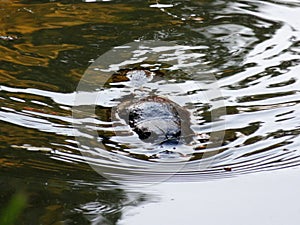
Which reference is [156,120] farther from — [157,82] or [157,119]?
[157,82]

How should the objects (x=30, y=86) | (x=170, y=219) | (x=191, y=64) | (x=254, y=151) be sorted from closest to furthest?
1. (x=170, y=219)
2. (x=254, y=151)
3. (x=30, y=86)
4. (x=191, y=64)

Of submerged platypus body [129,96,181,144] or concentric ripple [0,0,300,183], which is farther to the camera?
submerged platypus body [129,96,181,144]

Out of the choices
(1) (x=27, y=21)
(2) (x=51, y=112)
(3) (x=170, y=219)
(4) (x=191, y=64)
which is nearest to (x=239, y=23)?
(4) (x=191, y=64)

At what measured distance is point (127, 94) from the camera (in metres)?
3.47

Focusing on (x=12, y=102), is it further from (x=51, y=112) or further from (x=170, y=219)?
(x=170, y=219)

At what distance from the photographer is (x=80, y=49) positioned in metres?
3.98

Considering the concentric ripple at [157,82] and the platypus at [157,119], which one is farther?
the platypus at [157,119]

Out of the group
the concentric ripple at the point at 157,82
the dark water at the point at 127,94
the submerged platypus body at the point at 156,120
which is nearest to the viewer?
the dark water at the point at 127,94

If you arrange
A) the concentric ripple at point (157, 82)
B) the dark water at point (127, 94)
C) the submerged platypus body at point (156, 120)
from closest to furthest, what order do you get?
1. the dark water at point (127, 94)
2. the concentric ripple at point (157, 82)
3. the submerged platypus body at point (156, 120)

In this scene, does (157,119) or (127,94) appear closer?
(157,119)

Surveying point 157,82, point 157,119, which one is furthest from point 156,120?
point 157,82

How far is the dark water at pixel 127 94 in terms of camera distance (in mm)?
2320

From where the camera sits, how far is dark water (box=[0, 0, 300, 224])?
232 cm

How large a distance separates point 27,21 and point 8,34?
0.27 m
